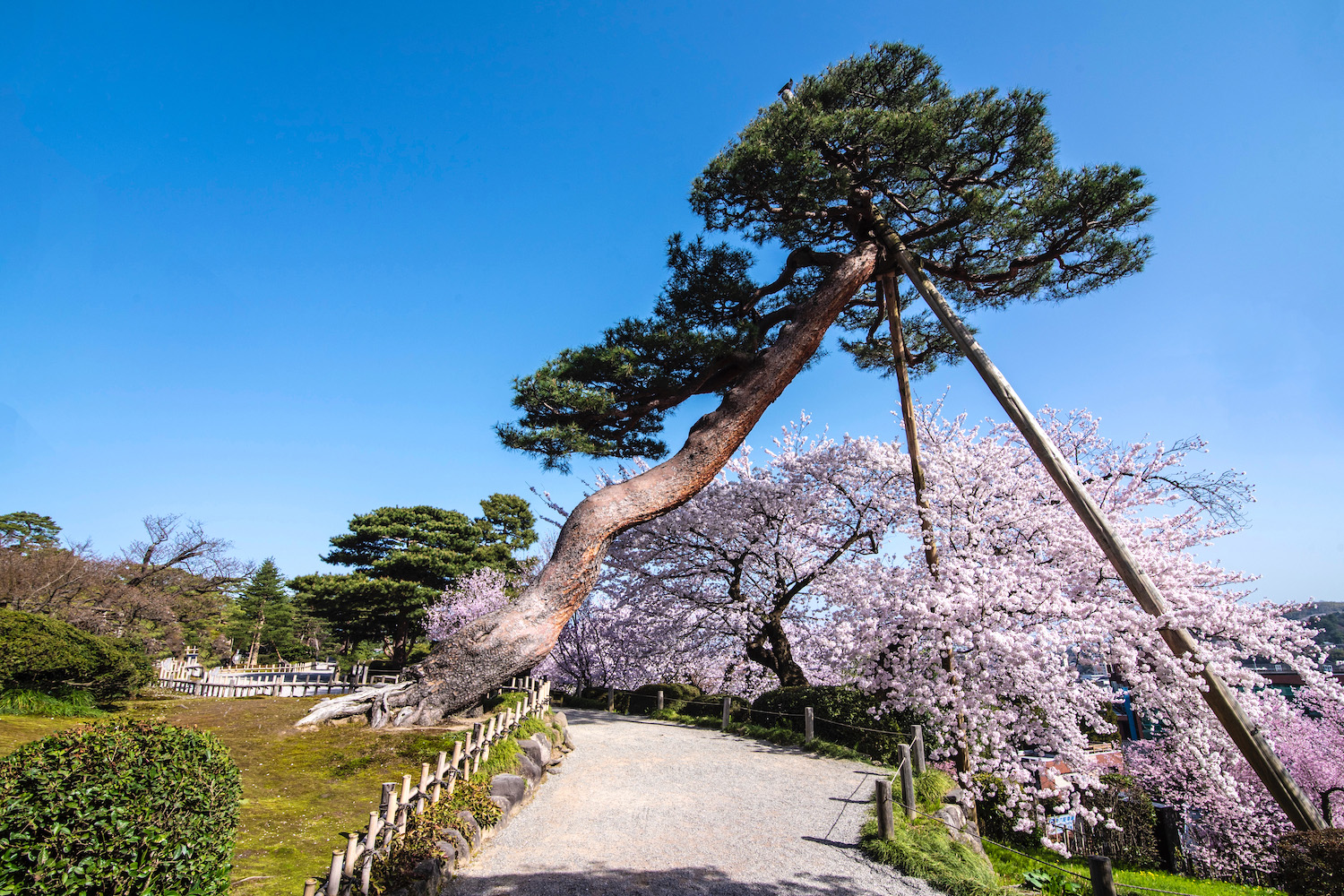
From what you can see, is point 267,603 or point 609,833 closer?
point 609,833

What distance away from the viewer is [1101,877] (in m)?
4.16

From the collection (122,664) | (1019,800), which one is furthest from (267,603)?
(1019,800)

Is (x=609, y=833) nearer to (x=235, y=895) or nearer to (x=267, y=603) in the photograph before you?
(x=235, y=895)

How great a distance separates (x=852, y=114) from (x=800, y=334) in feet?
10.4

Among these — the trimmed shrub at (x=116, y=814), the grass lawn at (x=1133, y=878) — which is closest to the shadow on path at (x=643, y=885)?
the trimmed shrub at (x=116, y=814)

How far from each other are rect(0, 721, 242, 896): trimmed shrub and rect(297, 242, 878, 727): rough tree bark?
4.05m

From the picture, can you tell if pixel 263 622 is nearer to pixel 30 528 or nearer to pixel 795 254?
pixel 30 528

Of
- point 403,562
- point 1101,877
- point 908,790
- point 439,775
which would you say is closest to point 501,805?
point 439,775

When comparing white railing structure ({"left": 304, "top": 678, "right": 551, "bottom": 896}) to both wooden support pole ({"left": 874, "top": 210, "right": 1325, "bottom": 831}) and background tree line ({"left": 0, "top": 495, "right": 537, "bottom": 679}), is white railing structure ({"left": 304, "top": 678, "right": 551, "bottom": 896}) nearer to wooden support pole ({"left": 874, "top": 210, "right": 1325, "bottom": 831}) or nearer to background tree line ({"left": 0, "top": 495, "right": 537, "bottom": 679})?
wooden support pole ({"left": 874, "top": 210, "right": 1325, "bottom": 831})

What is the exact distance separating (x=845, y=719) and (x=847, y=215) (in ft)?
28.2

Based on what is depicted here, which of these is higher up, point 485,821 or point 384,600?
point 384,600

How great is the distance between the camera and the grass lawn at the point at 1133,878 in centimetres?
673

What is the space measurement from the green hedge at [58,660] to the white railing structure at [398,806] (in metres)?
7.89

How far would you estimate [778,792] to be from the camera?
7367 millimetres
